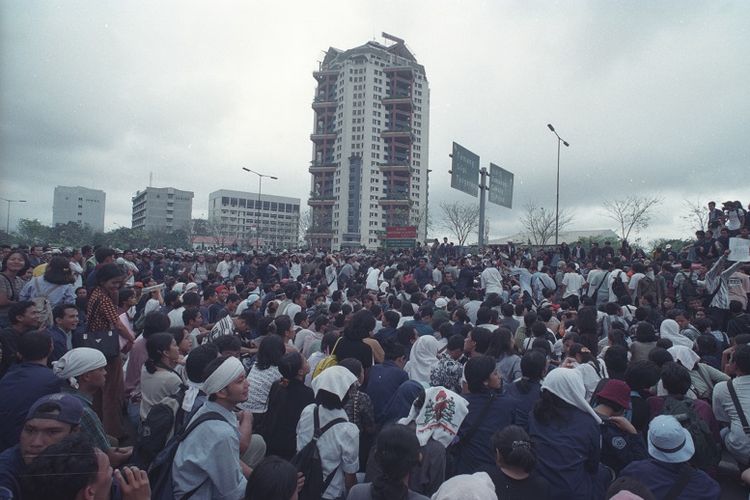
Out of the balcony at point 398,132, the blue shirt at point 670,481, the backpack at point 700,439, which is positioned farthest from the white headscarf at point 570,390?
the balcony at point 398,132

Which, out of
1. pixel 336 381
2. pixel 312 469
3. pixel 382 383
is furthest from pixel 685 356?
pixel 312 469

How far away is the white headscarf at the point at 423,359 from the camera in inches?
208

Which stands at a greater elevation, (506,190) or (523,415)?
(506,190)

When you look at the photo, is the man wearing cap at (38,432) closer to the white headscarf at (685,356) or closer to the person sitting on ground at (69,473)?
the person sitting on ground at (69,473)

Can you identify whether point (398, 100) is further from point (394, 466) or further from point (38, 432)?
point (38, 432)

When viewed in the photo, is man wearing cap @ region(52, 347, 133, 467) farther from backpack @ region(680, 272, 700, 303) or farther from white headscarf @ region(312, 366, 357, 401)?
backpack @ region(680, 272, 700, 303)

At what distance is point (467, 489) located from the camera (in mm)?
2262

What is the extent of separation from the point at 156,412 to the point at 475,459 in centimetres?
244

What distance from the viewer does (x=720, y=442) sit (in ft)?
15.3

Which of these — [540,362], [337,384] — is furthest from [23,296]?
[540,362]

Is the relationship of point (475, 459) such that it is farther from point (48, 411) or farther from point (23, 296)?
point (23, 296)

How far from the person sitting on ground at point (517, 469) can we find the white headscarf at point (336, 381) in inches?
47.2

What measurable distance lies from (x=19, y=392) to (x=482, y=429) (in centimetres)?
346

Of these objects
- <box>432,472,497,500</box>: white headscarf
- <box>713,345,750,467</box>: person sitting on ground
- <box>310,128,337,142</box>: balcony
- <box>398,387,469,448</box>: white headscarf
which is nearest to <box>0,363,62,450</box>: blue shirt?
<box>398,387,469,448</box>: white headscarf
